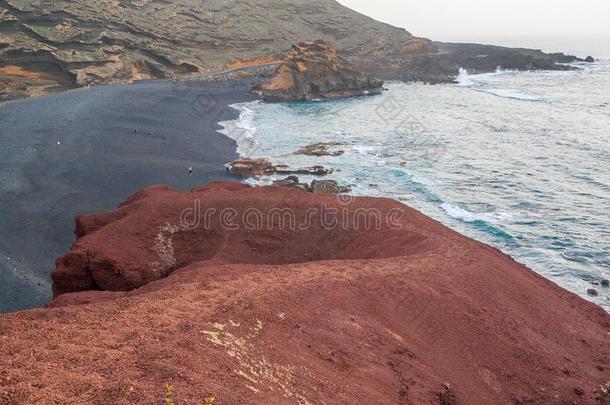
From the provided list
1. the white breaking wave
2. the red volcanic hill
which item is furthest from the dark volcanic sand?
the red volcanic hill

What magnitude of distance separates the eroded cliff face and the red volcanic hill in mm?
46599

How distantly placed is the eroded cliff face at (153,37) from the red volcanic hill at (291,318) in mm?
46599

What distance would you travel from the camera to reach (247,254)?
14.0m

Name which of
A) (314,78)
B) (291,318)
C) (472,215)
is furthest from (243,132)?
(291,318)

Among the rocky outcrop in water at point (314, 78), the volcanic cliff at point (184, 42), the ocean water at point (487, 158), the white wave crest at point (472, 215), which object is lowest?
the white wave crest at point (472, 215)

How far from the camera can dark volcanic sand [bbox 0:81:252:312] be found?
17.9 meters

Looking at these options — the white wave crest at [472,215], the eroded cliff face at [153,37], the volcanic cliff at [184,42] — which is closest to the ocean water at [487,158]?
the white wave crest at [472,215]

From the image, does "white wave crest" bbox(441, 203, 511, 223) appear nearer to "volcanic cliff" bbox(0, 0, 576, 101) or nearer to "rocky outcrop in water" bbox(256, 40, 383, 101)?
"rocky outcrop in water" bbox(256, 40, 383, 101)

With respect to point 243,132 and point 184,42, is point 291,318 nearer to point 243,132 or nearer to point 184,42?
point 243,132

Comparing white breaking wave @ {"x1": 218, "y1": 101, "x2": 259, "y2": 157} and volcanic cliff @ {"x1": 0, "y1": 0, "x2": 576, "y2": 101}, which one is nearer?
white breaking wave @ {"x1": 218, "y1": 101, "x2": 259, "y2": 157}

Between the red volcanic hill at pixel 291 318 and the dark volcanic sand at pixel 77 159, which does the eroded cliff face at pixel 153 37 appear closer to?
the dark volcanic sand at pixel 77 159

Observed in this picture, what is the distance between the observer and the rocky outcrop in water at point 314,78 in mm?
60625

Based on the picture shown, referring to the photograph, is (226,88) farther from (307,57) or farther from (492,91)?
(492,91)

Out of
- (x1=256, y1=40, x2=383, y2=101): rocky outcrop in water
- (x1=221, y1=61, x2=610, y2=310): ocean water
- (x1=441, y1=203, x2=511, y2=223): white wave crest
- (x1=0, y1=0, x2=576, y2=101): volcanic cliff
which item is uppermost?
(x1=0, y1=0, x2=576, y2=101): volcanic cliff
